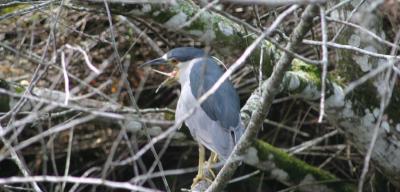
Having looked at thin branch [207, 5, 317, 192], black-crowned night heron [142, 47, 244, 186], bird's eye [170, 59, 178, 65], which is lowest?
black-crowned night heron [142, 47, 244, 186]

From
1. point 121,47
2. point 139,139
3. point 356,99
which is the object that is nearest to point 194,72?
point 356,99

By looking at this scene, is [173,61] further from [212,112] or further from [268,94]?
[268,94]

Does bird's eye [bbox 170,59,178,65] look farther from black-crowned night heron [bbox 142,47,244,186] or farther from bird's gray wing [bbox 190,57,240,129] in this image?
bird's gray wing [bbox 190,57,240,129]

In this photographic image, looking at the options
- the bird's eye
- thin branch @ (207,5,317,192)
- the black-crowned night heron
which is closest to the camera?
thin branch @ (207,5,317,192)

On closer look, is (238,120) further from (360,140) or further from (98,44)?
(98,44)

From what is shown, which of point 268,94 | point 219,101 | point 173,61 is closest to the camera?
point 268,94

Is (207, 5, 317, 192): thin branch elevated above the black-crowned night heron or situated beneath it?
elevated above

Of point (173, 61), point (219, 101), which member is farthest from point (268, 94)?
point (173, 61)

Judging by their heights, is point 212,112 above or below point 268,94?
below

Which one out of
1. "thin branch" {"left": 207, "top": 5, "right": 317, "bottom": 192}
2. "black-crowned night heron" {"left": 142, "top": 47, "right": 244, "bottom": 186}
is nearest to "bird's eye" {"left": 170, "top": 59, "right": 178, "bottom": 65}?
"black-crowned night heron" {"left": 142, "top": 47, "right": 244, "bottom": 186}

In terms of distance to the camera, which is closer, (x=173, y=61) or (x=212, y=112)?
(x=212, y=112)

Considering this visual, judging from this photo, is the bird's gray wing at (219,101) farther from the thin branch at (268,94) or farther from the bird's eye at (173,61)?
the thin branch at (268,94)

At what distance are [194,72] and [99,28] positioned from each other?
1696mm

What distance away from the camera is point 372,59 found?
3.97 metres
